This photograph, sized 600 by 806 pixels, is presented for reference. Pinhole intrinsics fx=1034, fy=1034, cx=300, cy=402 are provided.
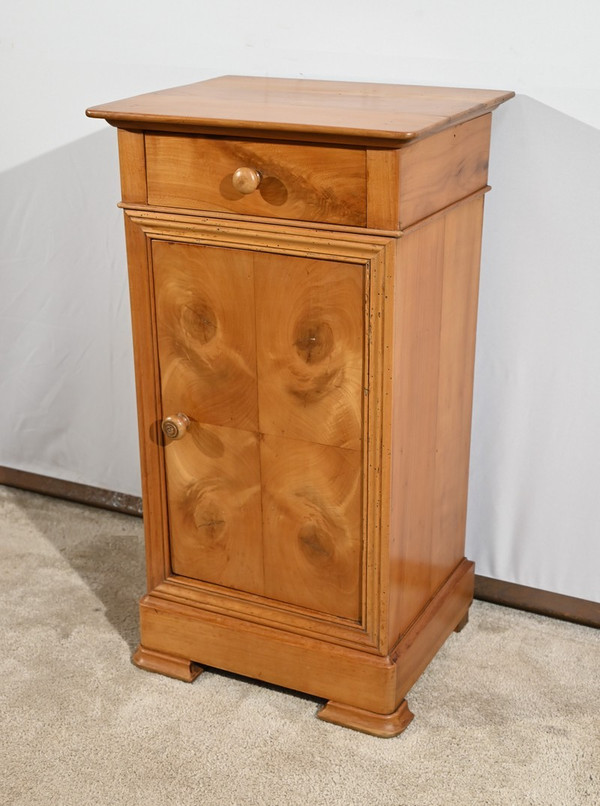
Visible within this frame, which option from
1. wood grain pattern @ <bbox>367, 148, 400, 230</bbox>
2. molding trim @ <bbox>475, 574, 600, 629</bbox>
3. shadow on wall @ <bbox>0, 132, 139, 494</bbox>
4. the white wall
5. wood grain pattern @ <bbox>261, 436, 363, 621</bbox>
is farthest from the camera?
shadow on wall @ <bbox>0, 132, 139, 494</bbox>

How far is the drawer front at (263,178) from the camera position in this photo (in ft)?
4.73

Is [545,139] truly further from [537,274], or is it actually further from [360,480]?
[360,480]

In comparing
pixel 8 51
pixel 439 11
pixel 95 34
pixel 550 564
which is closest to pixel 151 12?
pixel 95 34

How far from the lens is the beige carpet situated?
1.58m

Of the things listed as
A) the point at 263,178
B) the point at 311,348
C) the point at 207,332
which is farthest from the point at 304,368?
the point at 263,178

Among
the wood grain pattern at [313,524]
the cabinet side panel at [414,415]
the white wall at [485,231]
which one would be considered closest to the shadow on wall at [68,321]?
the white wall at [485,231]

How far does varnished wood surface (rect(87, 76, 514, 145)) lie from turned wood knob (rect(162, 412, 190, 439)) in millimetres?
464

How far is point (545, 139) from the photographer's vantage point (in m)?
1.76

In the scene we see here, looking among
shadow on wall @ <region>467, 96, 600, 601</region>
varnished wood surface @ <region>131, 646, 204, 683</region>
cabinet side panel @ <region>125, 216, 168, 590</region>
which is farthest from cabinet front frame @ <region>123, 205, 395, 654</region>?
shadow on wall @ <region>467, 96, 600, 601</region>

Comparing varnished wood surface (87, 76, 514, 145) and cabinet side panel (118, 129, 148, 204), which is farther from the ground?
varnished wood surface (87, 76, 514, 145)

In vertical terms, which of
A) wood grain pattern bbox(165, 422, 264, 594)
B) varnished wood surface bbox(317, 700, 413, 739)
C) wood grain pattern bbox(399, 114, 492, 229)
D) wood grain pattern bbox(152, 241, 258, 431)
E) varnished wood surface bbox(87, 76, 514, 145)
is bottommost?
varnished wood surface bbox(317, 700, 413, 739)

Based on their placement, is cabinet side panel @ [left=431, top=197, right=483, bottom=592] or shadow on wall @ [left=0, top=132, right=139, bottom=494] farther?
shadow on wall @ [left=0, top=132, right=139, bottom=494]

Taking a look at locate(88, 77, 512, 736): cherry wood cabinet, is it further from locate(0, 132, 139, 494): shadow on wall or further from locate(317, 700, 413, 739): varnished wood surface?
locate(0, 132, 139, 494): shadow on wall

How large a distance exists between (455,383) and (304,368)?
33cm
